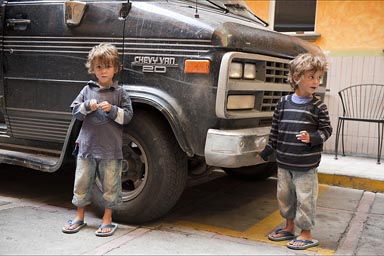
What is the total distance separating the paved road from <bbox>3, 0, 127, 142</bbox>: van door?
0.73 metres

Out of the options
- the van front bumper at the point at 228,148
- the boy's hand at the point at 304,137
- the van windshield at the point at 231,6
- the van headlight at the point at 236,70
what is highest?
the van windshield at the point at 231,6

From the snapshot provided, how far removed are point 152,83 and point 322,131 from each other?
4.50 feet

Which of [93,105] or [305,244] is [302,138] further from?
[93,105]

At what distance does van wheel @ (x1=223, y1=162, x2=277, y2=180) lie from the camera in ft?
18.3

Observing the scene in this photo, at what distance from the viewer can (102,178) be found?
12.3 feet

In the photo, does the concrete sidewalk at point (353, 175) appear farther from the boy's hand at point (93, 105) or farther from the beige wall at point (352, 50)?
the boy's hand at point (93, 105)

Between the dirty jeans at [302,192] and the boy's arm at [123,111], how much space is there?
125 centimetres

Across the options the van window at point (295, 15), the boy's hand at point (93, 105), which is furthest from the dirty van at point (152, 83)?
the van window at point (295, 15)

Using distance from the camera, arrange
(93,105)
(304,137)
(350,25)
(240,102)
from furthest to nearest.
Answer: (350,25)
(240,102)
(93,105)
(304,137)

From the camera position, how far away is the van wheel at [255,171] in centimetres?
559

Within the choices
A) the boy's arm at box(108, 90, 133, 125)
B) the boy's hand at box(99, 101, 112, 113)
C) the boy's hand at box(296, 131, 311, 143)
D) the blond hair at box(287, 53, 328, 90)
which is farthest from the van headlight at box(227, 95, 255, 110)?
the boy's hand at box(99, 101, 112, 113)

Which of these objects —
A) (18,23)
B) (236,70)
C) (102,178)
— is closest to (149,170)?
(102,178)

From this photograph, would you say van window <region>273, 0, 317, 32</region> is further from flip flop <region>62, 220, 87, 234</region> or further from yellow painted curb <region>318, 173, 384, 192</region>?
flip flop <region>62, 220, 87, 234</region>

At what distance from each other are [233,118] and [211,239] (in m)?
0.97
